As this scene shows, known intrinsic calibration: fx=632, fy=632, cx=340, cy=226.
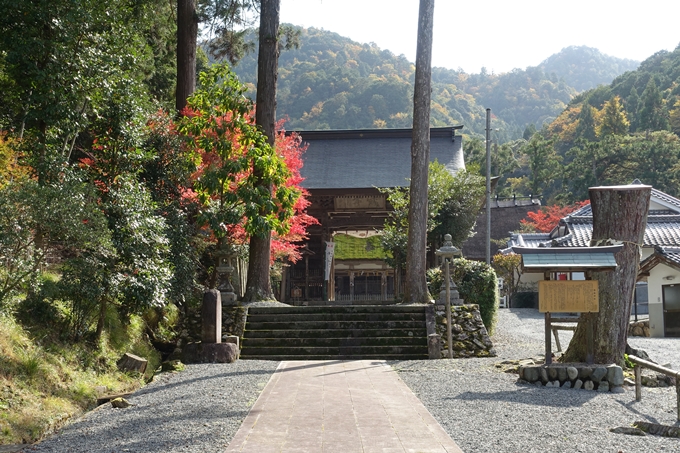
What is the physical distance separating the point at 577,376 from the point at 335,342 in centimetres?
473

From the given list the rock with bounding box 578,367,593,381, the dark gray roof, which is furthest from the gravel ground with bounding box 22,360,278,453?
the dark gray roof

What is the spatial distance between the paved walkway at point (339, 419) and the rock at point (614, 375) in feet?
8.11

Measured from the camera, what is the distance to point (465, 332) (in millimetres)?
11617

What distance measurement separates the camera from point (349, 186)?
67.1 feet

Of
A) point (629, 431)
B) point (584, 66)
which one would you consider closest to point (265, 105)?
point (629, 431)

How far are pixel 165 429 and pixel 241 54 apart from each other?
530 inches

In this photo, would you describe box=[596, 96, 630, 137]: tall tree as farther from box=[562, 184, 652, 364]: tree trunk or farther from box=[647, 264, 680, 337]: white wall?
box=[562, 184, 652, 364]: tree trunk

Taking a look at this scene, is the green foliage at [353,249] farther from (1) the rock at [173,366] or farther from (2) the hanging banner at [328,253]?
(1) the rock at [173,366]

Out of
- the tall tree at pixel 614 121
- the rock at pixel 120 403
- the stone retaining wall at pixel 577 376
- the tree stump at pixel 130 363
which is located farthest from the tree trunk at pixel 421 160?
the tall tree at pixel 614 121

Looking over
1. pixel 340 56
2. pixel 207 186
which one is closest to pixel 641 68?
pixel 340 56

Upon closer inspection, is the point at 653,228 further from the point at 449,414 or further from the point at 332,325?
the point at 449,414

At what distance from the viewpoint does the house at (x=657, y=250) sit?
16.7 m

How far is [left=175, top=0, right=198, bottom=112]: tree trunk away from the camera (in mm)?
15184

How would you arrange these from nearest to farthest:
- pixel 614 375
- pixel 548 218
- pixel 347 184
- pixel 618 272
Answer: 1. pixel 614 375
2. pixel 618 272
3. pixel 347 184
4. pixel 548 218
